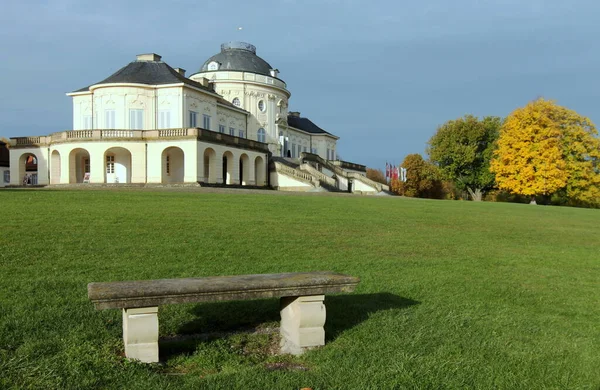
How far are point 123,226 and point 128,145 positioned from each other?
112ft

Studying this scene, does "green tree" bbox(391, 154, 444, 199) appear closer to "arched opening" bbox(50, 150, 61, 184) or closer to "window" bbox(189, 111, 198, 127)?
"window" bbox(189, 111, 198, 127)

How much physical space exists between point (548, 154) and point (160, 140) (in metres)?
35.8

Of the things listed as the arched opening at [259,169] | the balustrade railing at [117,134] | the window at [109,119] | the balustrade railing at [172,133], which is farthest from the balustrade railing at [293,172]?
the window at [109,119]

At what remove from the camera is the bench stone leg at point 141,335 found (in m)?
4.90

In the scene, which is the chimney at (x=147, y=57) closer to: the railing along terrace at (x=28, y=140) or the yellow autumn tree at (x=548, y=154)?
the railing along terrace at (x=28, y=140)

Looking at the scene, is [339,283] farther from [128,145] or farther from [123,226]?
[128,145]

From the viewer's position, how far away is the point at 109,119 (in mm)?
48219

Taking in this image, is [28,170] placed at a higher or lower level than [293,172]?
higher

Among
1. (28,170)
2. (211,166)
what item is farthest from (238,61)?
(28,170)

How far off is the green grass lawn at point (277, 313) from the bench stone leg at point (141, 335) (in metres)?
0.12

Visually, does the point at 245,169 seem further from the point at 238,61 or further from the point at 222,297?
the point at 222,297

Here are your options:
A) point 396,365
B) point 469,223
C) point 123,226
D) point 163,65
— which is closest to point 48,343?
point 396,365

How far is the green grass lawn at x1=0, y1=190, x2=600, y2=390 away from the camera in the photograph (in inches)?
187

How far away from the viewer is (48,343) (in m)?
5.16
